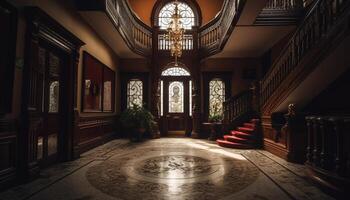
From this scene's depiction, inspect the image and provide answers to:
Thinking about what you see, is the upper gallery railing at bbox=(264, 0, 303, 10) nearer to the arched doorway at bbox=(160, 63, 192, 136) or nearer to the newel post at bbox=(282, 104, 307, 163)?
the newel post at bbox=(282, 104, 307, 163)

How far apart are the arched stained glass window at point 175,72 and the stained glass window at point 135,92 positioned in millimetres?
1194

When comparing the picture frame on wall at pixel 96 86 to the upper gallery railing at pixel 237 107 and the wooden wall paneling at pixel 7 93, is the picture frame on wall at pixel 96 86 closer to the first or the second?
the wooden wall paneling at pixel 7 93

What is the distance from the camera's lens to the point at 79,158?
489 centimetres

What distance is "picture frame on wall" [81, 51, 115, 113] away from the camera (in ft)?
18.5

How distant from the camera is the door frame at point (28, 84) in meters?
3.26

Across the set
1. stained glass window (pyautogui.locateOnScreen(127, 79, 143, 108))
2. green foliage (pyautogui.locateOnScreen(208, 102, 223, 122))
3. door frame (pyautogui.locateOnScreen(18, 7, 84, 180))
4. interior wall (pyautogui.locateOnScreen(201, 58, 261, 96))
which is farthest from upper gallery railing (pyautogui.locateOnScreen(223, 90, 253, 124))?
door frame (pyautogui.locateOnScreen(18, 7, 84, 180))

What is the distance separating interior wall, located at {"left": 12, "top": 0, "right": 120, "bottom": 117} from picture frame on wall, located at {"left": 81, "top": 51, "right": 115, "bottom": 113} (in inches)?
6.2

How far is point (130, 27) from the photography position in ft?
26.1

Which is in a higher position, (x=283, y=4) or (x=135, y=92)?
(x=283, y=4)

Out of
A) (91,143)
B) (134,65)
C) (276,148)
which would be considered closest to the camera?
(276,148)

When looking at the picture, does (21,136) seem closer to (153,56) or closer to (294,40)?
(294,40)

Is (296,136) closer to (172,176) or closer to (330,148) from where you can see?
(330,148)

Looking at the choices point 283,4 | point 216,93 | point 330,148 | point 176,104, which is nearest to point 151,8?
point 176,104

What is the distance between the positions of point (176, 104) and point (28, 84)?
22.4 ft
